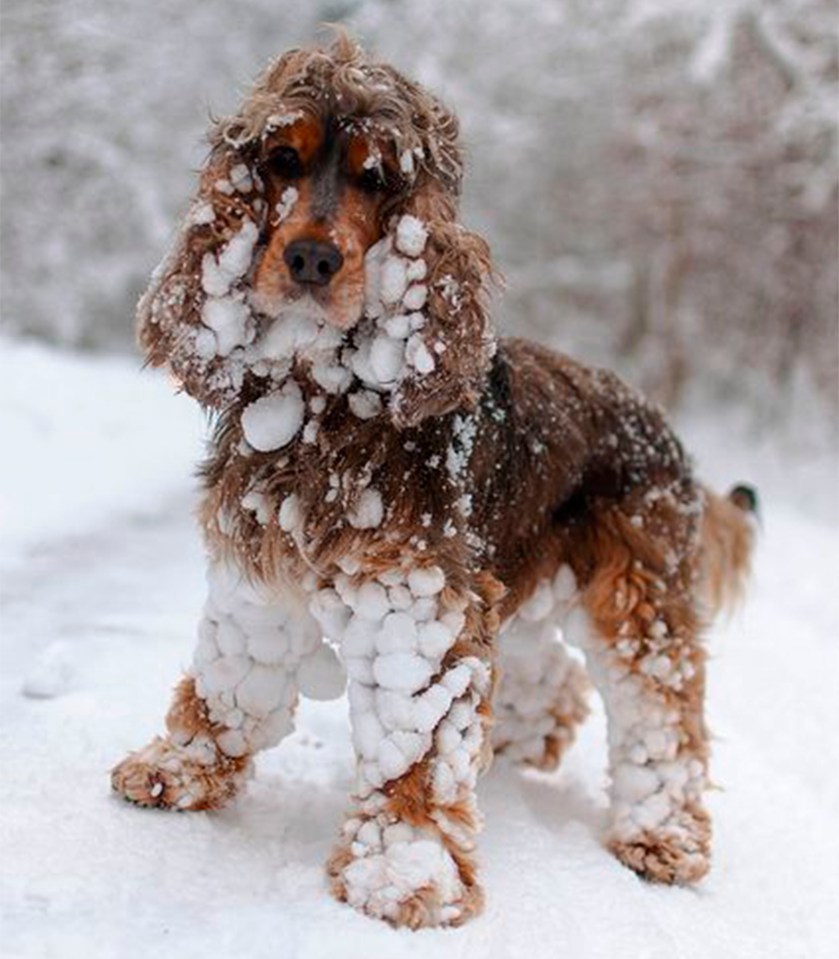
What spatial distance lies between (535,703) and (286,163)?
8.71 ft

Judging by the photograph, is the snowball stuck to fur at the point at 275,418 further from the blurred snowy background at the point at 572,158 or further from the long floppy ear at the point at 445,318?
the blurred snowy background at the point at 572,158

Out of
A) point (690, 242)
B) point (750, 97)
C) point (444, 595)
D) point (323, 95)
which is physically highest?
point (750, 97)

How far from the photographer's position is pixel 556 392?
4.64 metres

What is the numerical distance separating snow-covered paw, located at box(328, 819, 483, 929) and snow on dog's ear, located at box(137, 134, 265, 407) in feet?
4.16

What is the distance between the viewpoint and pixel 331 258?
3236 mm

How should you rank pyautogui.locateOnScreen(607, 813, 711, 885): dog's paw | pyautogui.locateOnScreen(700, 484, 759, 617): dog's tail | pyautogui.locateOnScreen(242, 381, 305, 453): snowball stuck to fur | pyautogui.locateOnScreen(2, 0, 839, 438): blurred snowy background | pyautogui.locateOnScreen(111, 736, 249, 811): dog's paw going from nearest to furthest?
pyautogui.locateOnScreen(242, 381, 305, 453): snowball stuck to fur → pyautogui.locateOnScreen(111, 736, 249, 811): dog's paw → pyautogui.locateOnScreen(607, 813, 711, 885): dog's paw → pyautogui.locateOnScreen(700, 484, 759, 617): dog's tail → pyautogui.locateOnScreen(2, 0, 839, 438): blurred snowy background

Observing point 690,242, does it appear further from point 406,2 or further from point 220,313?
point 220,313

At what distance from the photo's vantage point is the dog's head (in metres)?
3.32

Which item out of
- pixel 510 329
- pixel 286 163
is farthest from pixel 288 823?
pixel 510 329

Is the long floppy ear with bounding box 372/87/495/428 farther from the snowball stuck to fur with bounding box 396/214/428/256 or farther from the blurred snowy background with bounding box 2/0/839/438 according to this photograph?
the blurred snowy background with bounding box 2/0/839/438

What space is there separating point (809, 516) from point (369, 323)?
13.0 m

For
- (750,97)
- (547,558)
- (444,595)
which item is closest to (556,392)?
(547,558)

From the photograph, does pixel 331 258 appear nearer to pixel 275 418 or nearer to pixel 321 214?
pixel 321 214

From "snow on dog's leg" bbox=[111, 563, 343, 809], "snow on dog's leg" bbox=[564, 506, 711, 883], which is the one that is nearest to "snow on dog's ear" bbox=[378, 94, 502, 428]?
"snow on dog's leg" bbox=[111, 563, 343, 809]
